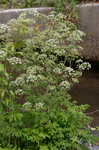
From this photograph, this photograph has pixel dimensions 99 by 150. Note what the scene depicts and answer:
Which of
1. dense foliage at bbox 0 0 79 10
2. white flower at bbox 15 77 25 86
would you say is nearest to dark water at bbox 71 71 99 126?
dense foliage at bbox 0 0 79 10

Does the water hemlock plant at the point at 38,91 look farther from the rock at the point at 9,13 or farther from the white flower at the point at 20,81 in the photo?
the rock at the point at 9,13

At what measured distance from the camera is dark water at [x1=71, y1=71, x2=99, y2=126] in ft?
22.2

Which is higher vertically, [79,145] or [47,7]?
[47,7]

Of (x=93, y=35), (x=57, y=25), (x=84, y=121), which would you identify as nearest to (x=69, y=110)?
(x=84, y=121)

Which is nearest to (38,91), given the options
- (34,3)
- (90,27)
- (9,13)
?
(90,27)

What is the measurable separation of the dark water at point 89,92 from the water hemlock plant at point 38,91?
2.11m

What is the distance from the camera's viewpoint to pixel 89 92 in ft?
24.3

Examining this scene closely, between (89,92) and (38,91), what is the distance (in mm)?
3039

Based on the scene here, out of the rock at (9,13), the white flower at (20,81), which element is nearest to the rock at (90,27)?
the rock at (9,13)

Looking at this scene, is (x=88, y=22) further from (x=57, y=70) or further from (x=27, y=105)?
(x=27, y=105)

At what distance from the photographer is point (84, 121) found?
4.53 m

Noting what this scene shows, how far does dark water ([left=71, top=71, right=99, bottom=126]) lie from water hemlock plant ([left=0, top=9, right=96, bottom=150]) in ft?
6.92

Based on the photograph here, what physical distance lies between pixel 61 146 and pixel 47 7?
4.44 metres

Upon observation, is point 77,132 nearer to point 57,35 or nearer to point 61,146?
point 61,146
